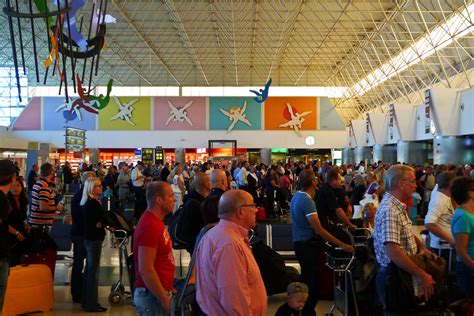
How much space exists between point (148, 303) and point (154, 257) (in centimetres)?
36

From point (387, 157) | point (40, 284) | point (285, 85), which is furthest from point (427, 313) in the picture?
point (285, 85)

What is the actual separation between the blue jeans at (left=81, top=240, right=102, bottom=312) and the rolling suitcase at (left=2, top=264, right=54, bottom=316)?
1.32 ft

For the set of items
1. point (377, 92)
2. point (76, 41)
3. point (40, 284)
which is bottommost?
point (40, 284)

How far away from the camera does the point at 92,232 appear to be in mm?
5867

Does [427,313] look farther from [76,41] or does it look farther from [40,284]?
[76,41]

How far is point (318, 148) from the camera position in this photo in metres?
41.4

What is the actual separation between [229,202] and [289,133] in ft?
126

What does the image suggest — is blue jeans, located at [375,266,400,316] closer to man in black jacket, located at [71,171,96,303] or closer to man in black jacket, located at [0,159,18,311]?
man in black jacket, located at [0,159,18,311]

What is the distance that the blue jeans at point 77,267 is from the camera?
6337mm

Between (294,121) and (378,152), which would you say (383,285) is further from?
(294,121)

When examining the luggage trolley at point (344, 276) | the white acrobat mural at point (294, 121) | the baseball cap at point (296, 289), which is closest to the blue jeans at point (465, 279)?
the luggage trolley at point (344, 276)

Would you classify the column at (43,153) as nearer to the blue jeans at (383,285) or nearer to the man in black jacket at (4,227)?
the man in black jacket at (4,227)

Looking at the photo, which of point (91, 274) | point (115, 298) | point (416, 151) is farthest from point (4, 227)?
point (416, 151)

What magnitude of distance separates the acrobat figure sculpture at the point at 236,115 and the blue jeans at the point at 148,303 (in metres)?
37.6
